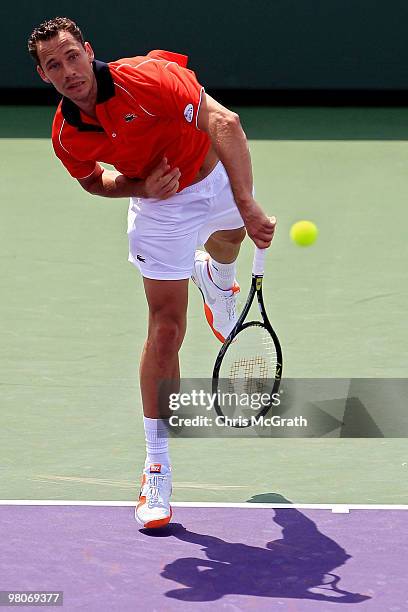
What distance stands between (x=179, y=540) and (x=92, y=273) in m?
3.39

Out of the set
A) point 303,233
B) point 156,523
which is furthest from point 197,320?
point 156,523

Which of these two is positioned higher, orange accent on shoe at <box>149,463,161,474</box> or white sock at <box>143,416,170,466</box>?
white sock at <box>143,416,170,466</box>

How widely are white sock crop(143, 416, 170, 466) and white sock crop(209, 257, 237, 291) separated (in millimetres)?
1184

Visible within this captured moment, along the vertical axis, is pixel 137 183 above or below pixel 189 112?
below

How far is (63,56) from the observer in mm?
4480

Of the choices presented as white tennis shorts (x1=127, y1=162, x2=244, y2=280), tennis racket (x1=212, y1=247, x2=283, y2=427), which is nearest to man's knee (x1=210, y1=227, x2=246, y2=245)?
white tennis shorts (x1=127, y1=162, x2=244, y2=280)

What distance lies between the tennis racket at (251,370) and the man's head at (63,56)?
3.10ft

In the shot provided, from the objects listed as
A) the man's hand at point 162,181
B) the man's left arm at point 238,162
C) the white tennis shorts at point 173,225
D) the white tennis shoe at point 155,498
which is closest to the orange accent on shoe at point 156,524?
the white tennis shoe at point 155,498

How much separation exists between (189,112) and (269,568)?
1634 mm

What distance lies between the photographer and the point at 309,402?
5.66m

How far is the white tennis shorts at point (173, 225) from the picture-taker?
4.88 metres

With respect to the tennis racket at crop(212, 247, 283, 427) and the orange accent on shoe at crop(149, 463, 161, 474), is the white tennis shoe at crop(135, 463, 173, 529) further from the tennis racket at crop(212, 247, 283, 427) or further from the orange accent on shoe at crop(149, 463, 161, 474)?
the tennis racket at crop(212, 247, 283, 427)

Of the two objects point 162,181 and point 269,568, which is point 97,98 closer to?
point 162,181

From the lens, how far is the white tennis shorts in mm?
4883
